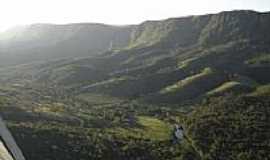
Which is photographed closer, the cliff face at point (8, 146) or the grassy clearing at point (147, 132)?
the cliff face at point (8, 146)

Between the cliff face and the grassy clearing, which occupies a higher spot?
the cliff face

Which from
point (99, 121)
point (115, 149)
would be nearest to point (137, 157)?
point (115, 149)

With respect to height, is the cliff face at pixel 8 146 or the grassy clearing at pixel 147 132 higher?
the cliff face at pixel 8 146

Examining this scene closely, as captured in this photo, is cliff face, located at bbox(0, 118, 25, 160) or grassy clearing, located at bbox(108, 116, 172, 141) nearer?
cliff face, located at bbox(0, 118, 25, 160)

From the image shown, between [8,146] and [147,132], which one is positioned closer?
[8,146]

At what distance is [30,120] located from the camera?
151250 mm

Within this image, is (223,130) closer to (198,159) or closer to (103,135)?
(198,159)

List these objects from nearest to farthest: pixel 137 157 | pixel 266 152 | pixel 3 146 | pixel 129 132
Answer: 1. pixel 3 146
2. pixel 137 157
3. pixel 266 152
4. pixel 129 132

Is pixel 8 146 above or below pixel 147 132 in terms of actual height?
above

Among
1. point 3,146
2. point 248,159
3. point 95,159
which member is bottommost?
point 248,159

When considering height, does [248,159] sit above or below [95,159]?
below

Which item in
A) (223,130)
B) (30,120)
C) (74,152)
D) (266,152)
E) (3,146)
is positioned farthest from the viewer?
(223,130)

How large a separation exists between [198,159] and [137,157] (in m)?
24.7

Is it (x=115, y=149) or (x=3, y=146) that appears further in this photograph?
(x=115, y=149)
